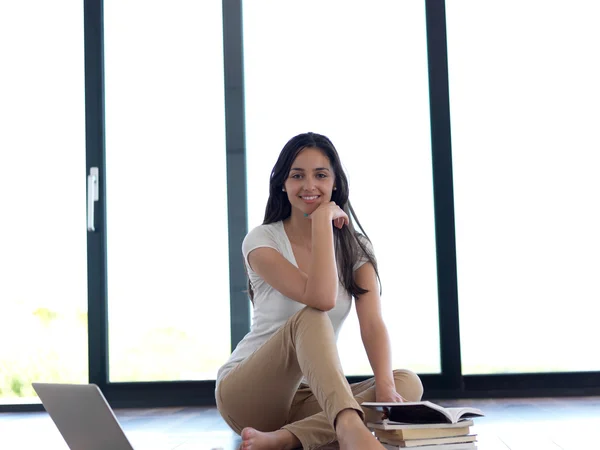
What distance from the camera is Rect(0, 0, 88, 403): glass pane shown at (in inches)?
144

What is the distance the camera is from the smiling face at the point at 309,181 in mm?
2256

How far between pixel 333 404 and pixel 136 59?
8.46ft

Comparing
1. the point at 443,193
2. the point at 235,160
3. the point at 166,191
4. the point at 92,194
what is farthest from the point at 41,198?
the point at 443,193

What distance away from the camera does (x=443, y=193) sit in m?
3.56

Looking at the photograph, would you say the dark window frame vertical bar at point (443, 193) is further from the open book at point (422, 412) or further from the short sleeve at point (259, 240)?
the open book at point (422, 412)

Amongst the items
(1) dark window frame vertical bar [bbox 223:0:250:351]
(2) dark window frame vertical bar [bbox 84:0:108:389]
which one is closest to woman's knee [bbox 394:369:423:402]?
(1) dark window frame vertical bar [bbox 223:0:250:351]

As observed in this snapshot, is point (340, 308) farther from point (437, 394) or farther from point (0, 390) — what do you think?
point (0, 390)

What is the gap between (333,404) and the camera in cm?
173

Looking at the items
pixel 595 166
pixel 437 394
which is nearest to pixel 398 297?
pixel 437 394

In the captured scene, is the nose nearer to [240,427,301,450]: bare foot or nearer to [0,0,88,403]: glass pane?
[240,427,301,450]: bare foot

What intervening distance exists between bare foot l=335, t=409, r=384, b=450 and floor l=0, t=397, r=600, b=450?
443 mm

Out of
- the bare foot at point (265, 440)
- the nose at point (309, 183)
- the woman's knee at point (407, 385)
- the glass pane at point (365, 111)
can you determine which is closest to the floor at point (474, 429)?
the bare foot at point (265, 440)

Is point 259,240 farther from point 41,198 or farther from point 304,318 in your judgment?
point 41,198

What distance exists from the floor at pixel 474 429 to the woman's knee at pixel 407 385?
236mm
